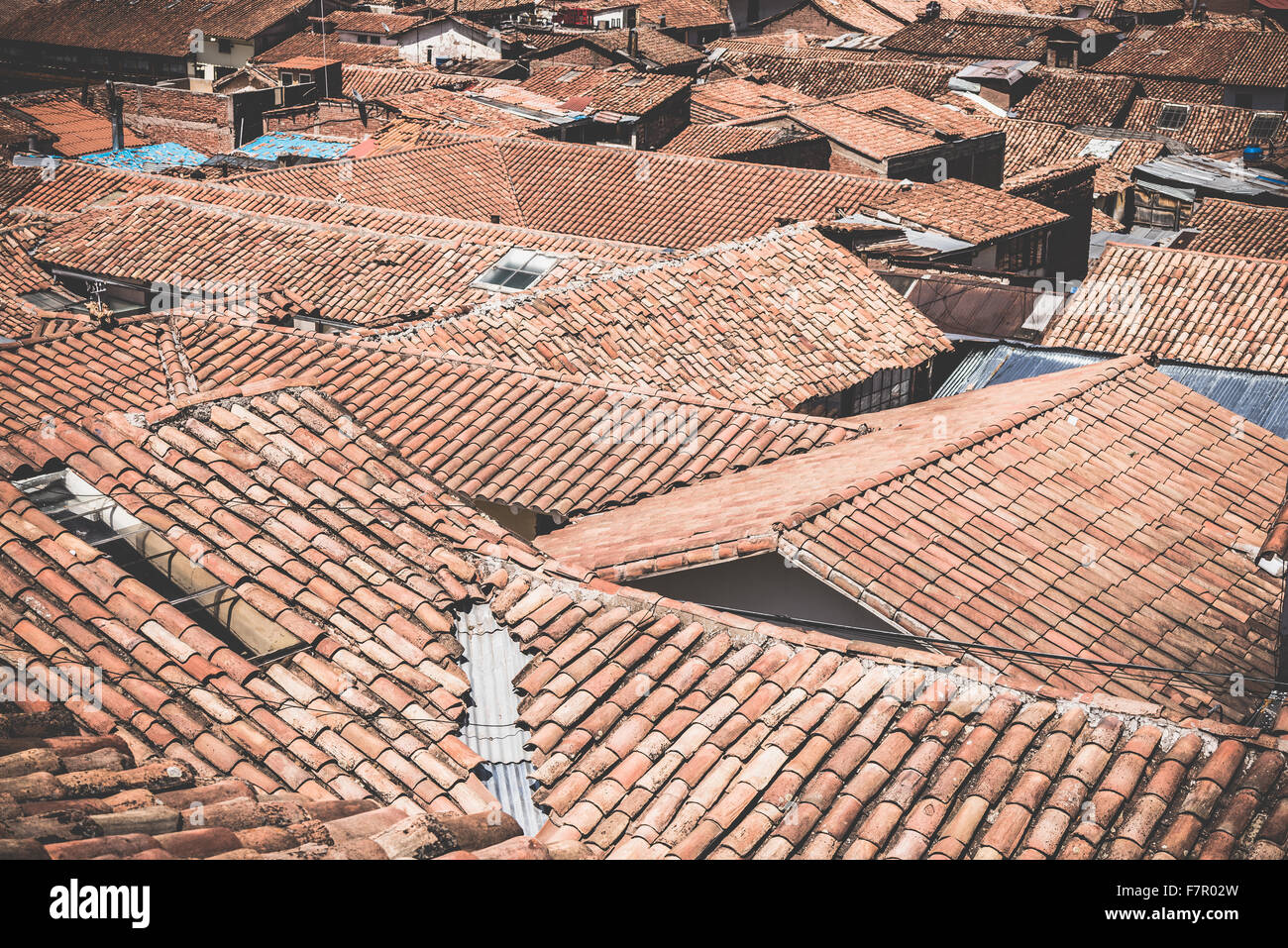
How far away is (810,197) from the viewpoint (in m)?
25.9

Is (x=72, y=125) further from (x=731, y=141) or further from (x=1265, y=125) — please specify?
(x=1265, y=125)

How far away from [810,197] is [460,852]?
22688 mm

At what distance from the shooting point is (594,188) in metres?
28.3

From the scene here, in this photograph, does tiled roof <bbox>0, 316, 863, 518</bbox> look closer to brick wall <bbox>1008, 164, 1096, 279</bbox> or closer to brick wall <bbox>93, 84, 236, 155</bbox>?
brick wall <bbox>1008, 164, 1096, 279</bbox>

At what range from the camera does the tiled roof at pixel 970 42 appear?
62906 mm

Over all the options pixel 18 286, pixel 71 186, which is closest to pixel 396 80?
pixel 71 186

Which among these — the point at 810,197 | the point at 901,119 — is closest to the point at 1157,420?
the point at 810,197

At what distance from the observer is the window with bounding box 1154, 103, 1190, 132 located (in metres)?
52.1

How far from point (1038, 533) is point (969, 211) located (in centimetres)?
1394

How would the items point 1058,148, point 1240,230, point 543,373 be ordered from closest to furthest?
point 543,373 → point 1240,230 → point 1058,148

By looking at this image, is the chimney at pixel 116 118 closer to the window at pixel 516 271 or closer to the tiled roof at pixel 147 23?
the tiled roof at pixel 147 23

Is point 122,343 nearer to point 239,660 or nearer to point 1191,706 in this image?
point 239,660

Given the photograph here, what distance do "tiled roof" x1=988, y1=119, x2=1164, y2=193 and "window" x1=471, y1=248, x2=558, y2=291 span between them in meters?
29.3
